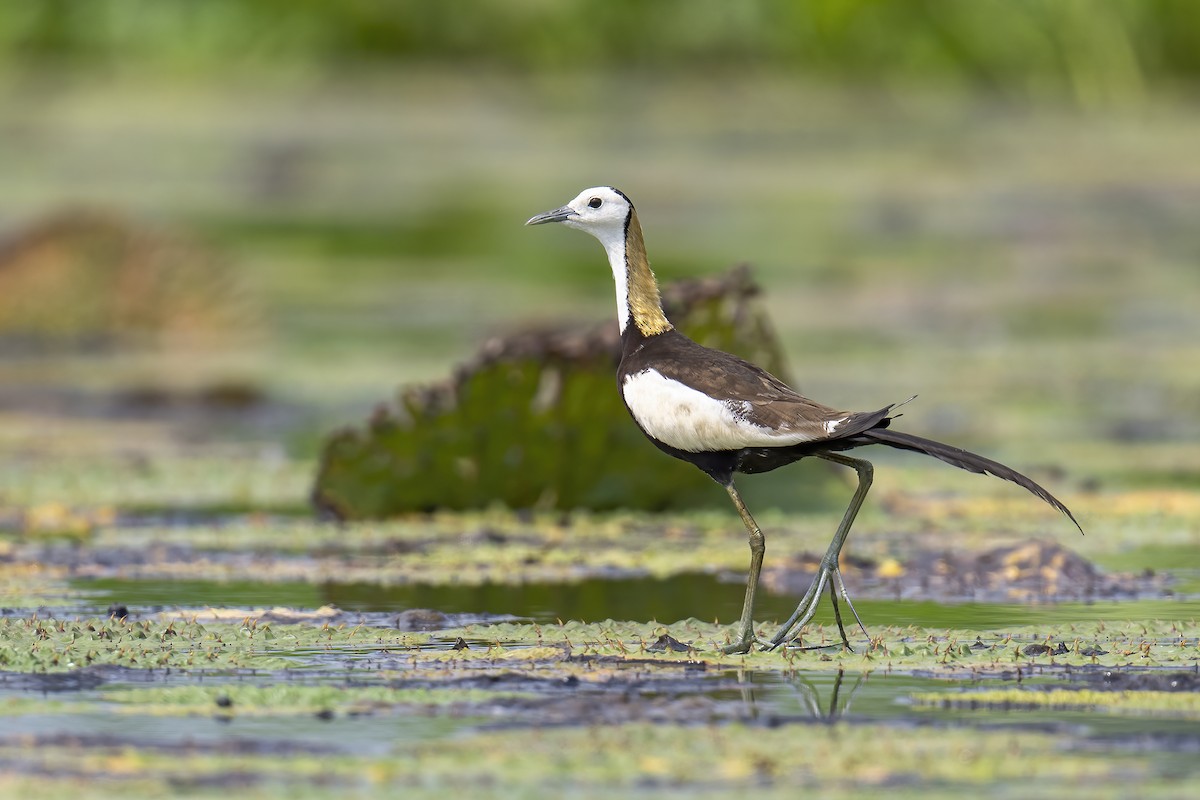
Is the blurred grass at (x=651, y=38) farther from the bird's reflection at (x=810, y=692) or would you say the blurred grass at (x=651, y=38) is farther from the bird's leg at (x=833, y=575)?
the bird's reflection at (x=810, y=692)

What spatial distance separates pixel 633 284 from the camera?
16.9 ft

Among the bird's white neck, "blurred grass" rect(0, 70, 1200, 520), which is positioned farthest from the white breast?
"blurred grass" rect(0, 70, 1200, 520)

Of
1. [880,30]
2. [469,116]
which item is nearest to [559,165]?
[469,116]

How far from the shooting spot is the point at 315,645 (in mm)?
4848

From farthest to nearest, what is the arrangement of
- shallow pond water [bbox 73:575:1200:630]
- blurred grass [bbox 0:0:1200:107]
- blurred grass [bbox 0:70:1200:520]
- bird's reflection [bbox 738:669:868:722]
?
blurred grass [bbox 0:0:1200:107]
blurred grass [bbox 0:70:1200:520]
shallow pond water [bbox 73:575:1200:630]
bird's reflection [bbox 738:669:868:722]

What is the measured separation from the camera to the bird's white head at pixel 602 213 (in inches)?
203

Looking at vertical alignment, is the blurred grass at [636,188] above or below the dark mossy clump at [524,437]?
above

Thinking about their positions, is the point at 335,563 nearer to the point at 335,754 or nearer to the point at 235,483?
the point at 235,483

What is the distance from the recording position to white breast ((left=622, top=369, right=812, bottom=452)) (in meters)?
4.68

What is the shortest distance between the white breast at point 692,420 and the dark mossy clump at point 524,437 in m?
2.10

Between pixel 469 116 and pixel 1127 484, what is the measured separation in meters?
13.2

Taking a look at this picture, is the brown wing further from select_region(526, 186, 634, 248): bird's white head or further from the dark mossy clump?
the dark mossy clump

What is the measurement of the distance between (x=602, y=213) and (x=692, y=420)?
62cm

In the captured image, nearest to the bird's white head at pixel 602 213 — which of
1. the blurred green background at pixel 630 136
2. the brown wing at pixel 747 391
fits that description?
the brown wing at pixel 747 391
